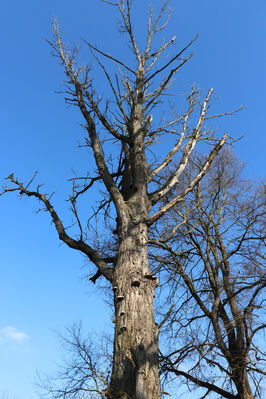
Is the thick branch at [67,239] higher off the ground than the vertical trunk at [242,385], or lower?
higher

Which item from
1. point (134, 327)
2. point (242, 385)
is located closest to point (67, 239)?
point (134, 327)

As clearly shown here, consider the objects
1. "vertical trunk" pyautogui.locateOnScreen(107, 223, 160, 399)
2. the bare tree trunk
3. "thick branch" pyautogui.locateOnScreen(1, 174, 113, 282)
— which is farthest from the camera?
the bare tree trunk

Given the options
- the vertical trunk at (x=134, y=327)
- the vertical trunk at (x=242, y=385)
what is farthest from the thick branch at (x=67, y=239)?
the vertical trunk at (x=242, y=385)

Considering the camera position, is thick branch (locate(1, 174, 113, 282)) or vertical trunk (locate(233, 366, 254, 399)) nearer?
thick branch (locate(1, 174, 113, 282))

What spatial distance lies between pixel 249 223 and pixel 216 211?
842 millimetres

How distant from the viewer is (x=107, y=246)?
324 inches

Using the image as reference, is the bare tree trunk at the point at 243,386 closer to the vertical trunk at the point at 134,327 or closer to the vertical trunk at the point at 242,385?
the vertical trunk at the point at 242,385

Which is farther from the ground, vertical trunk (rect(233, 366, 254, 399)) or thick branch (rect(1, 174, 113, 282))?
thick branch (rect(1, 174, 113, 282))

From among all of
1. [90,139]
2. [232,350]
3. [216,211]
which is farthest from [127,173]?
[232,350]

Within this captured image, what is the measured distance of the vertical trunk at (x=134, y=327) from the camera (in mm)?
2969

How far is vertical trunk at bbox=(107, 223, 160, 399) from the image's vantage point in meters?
2.97

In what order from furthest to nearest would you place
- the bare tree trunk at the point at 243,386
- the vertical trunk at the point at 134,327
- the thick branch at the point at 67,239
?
1. the bare tree trunk at the point at 243,386
2. the thick branch at the point at 67,239
3. the vertical trunk at the point at 134,327

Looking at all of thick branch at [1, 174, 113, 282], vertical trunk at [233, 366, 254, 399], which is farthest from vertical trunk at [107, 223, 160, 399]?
vertical trunk at [233, 366, 254, 399]

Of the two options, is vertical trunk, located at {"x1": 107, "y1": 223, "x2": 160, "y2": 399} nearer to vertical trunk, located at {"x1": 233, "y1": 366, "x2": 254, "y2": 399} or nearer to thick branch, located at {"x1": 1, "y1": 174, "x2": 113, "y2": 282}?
thick branch, located at {"x1": 1, "y1": 174, "x2": 113, "y2": 282}
